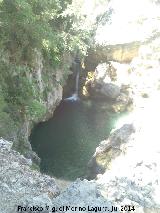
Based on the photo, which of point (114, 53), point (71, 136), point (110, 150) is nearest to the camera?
point (110, 150)

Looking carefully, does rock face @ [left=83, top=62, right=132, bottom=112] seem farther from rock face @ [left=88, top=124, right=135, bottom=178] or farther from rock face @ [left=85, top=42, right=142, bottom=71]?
rock face @ [left=88, top=124, right=135, bottom=178]

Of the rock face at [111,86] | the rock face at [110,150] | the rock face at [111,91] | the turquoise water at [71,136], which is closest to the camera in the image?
the rock face at [110,150]

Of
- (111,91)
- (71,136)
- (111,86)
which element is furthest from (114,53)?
(71,136)

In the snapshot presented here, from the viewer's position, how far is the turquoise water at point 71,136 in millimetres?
22047

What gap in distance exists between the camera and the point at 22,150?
19.8 metres

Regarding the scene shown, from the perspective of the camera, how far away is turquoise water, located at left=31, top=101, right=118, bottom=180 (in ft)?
72.3

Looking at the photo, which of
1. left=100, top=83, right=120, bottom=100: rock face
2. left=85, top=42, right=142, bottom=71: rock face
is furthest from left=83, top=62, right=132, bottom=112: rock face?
left=85, top=42, right=142, bottom=71: rock face

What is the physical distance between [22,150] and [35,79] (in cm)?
543

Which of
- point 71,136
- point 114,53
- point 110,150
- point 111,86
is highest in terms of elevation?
point 114,53

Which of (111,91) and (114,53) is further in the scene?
(114,53)

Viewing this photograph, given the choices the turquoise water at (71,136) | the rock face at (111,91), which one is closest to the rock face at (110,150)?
the turquoise water at (71,136)

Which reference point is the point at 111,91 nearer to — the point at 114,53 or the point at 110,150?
the point at 114,53

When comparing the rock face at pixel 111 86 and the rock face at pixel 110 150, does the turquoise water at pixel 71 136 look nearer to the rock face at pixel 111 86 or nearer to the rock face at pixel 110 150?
the rock face at pixel 111 86

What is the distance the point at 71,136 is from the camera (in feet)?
85.0
